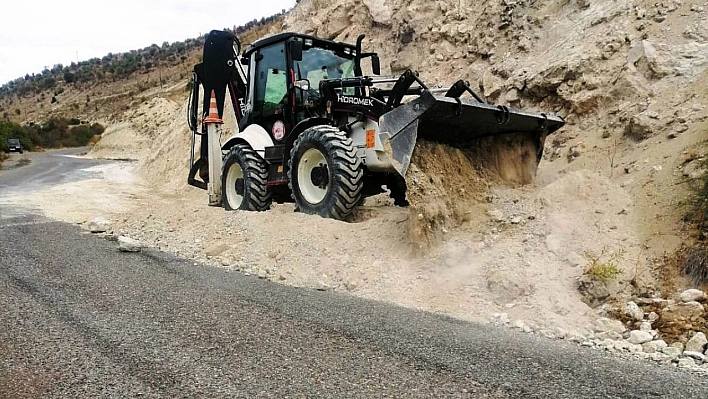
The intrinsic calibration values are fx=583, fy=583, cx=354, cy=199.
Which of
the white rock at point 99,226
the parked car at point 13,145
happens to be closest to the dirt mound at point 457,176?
the white rock at point 99,226

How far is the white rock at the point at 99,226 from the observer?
8.45 m

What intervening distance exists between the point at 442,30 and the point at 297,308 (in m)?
9.67

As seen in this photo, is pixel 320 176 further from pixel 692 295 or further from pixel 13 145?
pixel 13 145

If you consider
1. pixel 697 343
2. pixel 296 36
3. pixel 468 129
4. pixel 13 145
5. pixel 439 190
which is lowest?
pixel 13 145

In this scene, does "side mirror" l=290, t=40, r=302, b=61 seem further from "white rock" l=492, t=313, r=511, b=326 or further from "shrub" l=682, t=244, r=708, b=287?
"shrub" l=682, t=244, r=708, b=287

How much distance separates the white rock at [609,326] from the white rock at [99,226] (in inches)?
269

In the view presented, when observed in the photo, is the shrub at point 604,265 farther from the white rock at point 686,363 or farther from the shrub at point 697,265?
the white rock at point 686,363

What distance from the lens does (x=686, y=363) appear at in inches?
143

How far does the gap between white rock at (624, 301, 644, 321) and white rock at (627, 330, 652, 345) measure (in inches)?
10.4

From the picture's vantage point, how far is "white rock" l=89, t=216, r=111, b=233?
27.7 feet

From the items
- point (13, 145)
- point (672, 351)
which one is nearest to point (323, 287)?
point (672, 351)

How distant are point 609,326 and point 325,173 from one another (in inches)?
170

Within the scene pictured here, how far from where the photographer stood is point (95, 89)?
70062 mm

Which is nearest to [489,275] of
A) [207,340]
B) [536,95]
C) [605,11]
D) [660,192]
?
[660,192]
